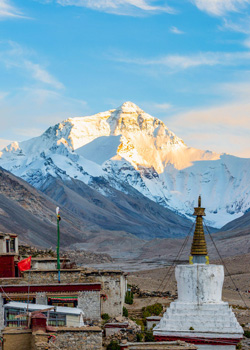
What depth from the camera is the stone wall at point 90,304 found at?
22.5 metres

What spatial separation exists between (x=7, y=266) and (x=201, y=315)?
25.2 feet

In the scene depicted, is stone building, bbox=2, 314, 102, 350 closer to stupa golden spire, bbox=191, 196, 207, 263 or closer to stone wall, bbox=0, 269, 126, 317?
stupa golden spire, bbox=191, 196, 207, 263

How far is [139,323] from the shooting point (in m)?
24.9

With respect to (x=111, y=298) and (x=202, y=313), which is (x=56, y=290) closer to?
(x=111, y=298)

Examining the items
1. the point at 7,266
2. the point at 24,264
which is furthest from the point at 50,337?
the point at 7,266

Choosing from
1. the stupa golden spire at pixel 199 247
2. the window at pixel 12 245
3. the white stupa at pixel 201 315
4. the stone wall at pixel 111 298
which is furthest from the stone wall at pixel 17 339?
the window at pixel 12 245

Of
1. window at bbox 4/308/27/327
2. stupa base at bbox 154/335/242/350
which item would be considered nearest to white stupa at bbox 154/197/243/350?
stupa base at bbox 154/335/242/350

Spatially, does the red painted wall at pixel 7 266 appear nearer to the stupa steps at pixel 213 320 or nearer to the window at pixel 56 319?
the window at pixel 56 319

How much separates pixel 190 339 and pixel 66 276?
17.4 ft

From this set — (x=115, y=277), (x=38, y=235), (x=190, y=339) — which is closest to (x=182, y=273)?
(x=190, y=339)

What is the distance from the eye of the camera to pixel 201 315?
2025cm

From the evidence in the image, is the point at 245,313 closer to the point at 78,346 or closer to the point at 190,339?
the point at 190,339

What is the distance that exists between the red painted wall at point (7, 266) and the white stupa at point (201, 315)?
6.52 metres

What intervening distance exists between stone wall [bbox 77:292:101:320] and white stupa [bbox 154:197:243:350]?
285 cm
